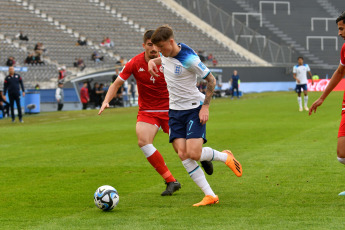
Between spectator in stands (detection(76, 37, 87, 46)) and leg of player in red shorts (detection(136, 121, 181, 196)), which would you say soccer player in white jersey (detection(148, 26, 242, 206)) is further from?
spectator in stands (detection(76, 37, 87, 46))

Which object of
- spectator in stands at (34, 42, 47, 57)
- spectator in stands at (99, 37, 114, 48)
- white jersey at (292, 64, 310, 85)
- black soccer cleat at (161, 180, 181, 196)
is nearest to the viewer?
black soccer cleat at (161, 180, 181, 196)

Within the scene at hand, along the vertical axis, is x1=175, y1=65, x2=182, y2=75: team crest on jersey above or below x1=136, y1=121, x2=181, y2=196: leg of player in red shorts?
above

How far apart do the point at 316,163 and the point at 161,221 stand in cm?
536

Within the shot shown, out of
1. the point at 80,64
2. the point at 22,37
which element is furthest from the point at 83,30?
the point at 80,64

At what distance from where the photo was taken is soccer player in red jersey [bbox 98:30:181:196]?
9133mm

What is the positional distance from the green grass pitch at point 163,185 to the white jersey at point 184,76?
124 centimetres

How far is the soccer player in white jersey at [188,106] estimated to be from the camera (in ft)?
25.6

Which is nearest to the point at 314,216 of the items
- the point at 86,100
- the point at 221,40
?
the point at 86,100

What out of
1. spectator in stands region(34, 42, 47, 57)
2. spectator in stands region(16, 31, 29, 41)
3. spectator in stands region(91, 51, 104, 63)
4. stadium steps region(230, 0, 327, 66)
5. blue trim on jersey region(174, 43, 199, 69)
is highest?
blue trim on jersey region(174, 43, 199, 69)

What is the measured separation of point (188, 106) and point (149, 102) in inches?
62.7

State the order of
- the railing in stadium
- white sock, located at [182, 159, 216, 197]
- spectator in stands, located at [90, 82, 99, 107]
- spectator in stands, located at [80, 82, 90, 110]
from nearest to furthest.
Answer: white sock, located at [182, 159, 216, 197] → spectator in stands, located at [80, 82, 90, 110] → spectator in stands, located at [90, 82, 99, 107] → the railing in stadium

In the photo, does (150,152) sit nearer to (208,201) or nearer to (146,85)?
(146,85)

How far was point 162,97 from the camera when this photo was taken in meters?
9.61

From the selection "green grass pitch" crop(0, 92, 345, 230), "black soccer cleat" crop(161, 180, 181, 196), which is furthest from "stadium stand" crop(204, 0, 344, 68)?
"black soccer cleat" crop(161, 180, 181, 196)
